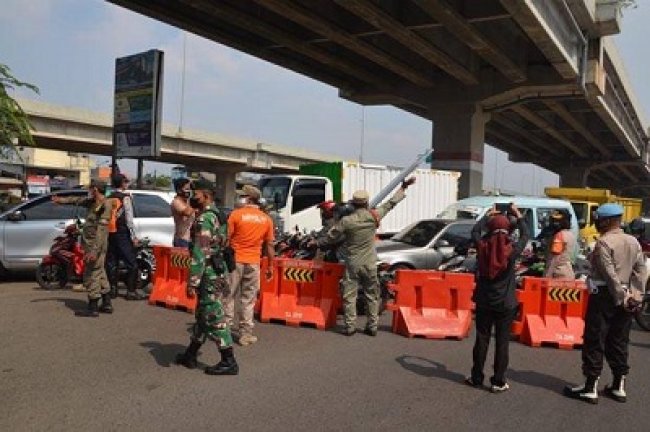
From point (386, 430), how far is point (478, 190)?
28185mm

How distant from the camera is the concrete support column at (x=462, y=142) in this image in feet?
102

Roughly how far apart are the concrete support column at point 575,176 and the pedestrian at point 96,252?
5646 cm

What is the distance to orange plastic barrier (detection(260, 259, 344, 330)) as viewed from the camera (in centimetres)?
862

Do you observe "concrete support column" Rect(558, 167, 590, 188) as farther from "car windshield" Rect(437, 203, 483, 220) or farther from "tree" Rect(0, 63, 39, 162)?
"tree" Rect(0, 63, 39, 162)

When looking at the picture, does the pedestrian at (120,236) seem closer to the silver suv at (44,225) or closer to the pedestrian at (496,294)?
the silver suv at (44,225)

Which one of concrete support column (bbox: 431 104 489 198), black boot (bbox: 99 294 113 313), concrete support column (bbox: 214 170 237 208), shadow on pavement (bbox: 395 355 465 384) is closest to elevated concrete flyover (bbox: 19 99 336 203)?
concrete support column (bbox: 214 170 237 208)

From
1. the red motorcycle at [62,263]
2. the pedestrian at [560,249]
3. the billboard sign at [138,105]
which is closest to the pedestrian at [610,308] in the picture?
the pedestrian at [560,249]

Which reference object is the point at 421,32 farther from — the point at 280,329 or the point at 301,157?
the point at 301,157

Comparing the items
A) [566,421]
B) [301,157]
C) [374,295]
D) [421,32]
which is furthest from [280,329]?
[301,157]

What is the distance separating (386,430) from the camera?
4.83 meters

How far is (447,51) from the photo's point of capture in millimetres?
25766

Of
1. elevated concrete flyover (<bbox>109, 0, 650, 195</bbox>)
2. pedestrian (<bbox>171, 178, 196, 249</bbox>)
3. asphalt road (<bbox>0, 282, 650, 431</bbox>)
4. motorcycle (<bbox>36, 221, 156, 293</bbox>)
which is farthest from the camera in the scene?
elevated concrete flyover (<bbox>109, 0, 650, 195</bbox>)

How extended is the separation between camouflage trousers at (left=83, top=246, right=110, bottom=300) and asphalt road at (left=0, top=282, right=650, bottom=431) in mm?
409

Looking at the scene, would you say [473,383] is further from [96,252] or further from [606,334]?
[96,252]
